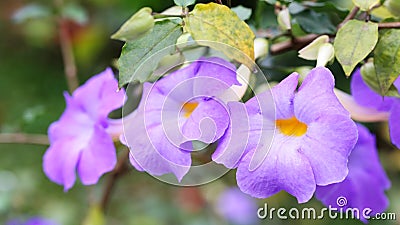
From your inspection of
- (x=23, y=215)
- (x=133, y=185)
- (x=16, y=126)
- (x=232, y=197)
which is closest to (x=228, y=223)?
(x=232, y=197)

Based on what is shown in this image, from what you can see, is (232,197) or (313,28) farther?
(232,197)

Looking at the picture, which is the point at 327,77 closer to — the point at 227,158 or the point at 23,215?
the point at 227,158

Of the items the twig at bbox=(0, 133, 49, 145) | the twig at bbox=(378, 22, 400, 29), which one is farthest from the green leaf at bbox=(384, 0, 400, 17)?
the twig at bbox=(0, 133, 49, 145)

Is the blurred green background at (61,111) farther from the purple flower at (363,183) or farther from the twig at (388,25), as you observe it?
the twig at (388,25)

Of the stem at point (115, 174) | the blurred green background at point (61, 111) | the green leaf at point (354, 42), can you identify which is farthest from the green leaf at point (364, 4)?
the blurred green background at point (61, 111)

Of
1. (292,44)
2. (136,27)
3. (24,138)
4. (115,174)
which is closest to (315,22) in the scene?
(292,44)

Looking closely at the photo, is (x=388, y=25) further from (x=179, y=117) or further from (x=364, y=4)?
(x=179, y=117)
